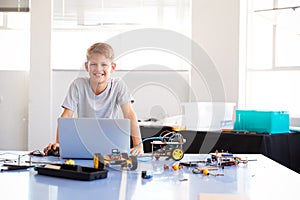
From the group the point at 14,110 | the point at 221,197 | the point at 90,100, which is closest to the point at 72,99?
the point at 90,100

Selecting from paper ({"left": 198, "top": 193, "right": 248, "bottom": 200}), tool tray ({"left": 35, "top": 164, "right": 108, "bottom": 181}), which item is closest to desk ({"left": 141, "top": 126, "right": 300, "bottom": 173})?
tool tray ({"left": 35, "top": 164, "right": 108, "bottom": 181})

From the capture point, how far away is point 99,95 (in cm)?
260

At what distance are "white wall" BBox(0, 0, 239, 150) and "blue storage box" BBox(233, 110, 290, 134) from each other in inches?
45.8

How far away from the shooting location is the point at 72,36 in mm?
5266

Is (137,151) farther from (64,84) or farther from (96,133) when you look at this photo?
(64,84)

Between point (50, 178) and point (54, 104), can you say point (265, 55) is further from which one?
point (50, 178)

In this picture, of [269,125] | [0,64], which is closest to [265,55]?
[269,125]

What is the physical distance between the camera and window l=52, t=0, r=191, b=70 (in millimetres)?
5215

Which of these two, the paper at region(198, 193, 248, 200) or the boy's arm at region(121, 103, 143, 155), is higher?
the boy's arm at region(121, 103, 143, 155)

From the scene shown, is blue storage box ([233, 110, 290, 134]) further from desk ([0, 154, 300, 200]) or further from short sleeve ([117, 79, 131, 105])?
desk ([0, 154, 300, 200])

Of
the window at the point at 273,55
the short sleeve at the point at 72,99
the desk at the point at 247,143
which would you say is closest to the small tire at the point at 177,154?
the short sleeve at the point at 72,99

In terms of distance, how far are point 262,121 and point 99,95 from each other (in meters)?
1.71

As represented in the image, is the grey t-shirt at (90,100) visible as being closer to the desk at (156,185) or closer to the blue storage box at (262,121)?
the desk at (156,185)

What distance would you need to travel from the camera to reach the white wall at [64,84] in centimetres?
502
